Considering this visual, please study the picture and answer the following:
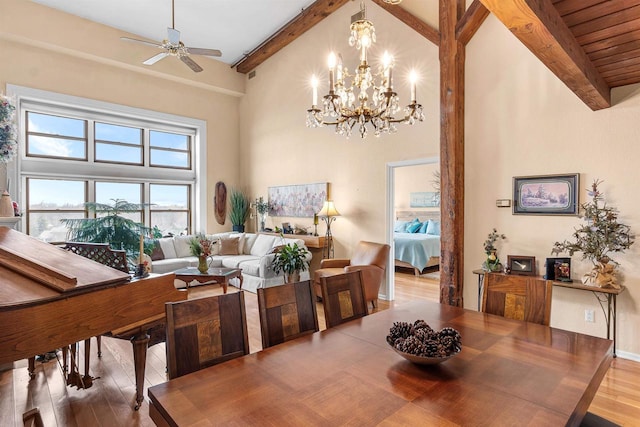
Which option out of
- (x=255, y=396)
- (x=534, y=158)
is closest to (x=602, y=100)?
(x=534, y=158)

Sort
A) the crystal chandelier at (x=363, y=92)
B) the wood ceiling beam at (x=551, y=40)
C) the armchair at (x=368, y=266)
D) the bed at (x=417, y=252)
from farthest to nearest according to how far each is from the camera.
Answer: the bed at (x=417, y=252)
the armchair at (x=368, y=266)
the crystal chandelier at (x=363, y=92)
the wood ceiling beam at (x=551, y=40)

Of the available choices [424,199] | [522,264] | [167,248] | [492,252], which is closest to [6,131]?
[167,248]

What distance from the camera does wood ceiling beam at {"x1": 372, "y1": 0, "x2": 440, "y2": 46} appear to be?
176 inches

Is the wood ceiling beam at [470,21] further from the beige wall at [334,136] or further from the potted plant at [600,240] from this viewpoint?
the potted plant at [600,240]

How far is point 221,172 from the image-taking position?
7.89m

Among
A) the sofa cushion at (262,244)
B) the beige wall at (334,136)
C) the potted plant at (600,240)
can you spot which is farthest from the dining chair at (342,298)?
the sofa cushion at (262,244)

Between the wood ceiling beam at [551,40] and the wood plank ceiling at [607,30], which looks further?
the wood plank ceiling at [607,30]

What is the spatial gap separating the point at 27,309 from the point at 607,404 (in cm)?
349

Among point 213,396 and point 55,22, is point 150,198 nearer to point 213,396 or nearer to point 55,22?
point 55,22

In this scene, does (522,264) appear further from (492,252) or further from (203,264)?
(203,264)

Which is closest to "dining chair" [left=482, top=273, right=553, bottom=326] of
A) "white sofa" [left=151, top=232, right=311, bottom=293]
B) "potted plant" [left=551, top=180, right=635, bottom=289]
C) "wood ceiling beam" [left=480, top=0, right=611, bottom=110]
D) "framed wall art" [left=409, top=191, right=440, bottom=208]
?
"wood ceiling beam" [left=480, top=0, right=611, bottom=110]

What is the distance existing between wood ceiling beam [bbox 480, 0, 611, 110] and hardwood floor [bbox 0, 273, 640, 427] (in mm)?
2369

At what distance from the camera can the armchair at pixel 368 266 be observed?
4691 millimetres

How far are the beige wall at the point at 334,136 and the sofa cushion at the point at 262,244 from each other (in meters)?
0.59
